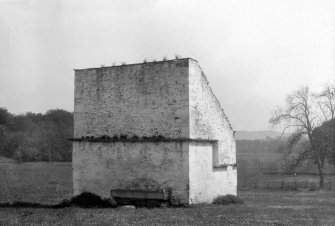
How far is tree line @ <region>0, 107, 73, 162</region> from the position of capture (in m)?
68.1

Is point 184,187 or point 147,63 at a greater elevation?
point 147,63

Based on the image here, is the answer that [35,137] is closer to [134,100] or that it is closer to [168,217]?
[134,100]

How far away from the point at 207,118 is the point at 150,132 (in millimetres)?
2875

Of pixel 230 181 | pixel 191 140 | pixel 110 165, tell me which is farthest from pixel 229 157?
pixel 110 165

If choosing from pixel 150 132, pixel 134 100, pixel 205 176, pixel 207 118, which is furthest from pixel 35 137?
pixel 205 176

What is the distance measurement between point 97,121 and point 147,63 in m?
3.93

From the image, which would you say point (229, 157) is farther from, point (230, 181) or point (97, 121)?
point (97, 121)

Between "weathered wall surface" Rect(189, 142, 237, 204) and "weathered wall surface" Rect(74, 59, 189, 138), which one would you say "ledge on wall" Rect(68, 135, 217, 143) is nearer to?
"weathered wall surface" Rect(74, 59, 189, 138)

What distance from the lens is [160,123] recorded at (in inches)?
805

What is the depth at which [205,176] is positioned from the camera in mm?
21016

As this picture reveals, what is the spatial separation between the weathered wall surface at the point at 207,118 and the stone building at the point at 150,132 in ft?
0.13

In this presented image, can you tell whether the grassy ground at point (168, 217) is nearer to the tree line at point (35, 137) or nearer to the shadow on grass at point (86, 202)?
the shadow on grass at point (86, 202)

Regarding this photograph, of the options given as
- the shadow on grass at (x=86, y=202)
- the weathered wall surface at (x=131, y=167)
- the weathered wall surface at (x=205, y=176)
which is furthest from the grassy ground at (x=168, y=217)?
the shadow on grass at (x=86, y=202)

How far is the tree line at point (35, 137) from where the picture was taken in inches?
2682
